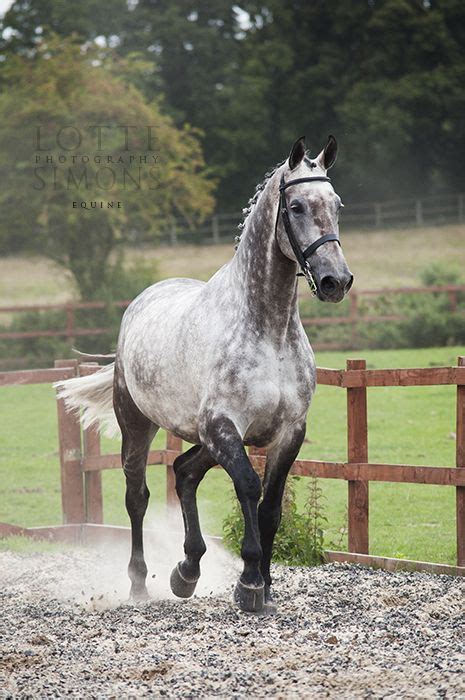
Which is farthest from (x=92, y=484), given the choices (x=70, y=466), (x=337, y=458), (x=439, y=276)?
(x=439, y=276)

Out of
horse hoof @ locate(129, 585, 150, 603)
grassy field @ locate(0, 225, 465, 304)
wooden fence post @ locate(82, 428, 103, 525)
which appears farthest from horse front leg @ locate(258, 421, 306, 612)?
grassy field @ locate(0, 225, 465, 304)

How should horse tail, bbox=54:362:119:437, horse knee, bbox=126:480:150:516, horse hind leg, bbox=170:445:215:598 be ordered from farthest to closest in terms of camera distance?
horse tail, bbox=54:362:119:437
horse knee, bbox=126:480:150:516
horse hind leg, bbox=170:445:215:598

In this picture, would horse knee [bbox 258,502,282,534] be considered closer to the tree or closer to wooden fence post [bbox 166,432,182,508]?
wooden fence post [bbox 166,432,182,508]

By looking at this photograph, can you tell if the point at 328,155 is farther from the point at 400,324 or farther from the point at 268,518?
the point at 400,324

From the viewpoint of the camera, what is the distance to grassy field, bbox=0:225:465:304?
104 ft

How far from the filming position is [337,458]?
10.9m

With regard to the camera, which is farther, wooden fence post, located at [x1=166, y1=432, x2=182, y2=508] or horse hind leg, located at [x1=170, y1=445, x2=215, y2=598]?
wooden fence post, located at [x1=166, y1=432, x2=182, y2=508]

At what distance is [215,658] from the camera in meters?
4.12

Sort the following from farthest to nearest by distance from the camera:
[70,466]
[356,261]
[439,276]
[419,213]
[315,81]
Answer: [315,81] → [419,213] → [356,261] → [439,276] → [70,466]

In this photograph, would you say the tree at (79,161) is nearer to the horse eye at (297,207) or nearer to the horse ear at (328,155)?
the horse ear at (328,155)

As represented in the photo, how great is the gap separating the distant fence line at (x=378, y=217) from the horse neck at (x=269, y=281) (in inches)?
1359

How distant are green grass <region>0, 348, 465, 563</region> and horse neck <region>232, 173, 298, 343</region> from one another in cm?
215

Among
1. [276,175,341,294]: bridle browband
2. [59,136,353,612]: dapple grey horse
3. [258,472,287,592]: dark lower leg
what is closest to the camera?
[276,175,341,294]: bridle browband

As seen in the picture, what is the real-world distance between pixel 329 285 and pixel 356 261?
30.5 m
